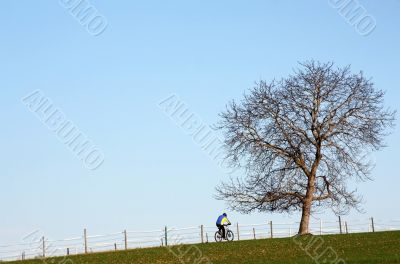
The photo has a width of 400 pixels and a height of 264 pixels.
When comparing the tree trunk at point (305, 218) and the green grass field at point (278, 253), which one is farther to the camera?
the tree trunk at point (305, 218)

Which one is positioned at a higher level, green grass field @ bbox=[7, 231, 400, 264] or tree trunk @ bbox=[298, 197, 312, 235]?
tree trunk @ bbox=[298, 197, 312, 235]

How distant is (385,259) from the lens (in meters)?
26.3

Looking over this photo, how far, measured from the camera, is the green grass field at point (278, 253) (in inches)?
1137

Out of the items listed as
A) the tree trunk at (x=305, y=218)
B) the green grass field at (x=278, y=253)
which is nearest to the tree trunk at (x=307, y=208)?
the tree trunk at (x=305, y=218)

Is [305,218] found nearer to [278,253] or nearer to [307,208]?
[307,208]

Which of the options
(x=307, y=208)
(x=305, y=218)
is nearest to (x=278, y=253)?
(x=305, y=218)

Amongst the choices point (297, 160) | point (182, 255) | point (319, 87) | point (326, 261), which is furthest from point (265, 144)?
point (326, 261)

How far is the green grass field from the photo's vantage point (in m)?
28.9

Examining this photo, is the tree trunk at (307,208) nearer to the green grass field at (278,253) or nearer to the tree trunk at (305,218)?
the tree trunk at (305,218)

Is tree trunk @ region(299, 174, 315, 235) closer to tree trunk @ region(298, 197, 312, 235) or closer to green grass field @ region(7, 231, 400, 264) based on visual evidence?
tree trunk @ region(298, 197, 312, 235)

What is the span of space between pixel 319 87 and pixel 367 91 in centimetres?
362

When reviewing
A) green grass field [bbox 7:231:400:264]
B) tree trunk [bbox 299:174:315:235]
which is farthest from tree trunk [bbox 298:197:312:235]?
green grass field [bbox 7:231:400:264]

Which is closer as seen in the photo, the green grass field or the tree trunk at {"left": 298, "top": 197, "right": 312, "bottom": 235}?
the green grass field

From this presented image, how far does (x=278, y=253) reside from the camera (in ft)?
107
